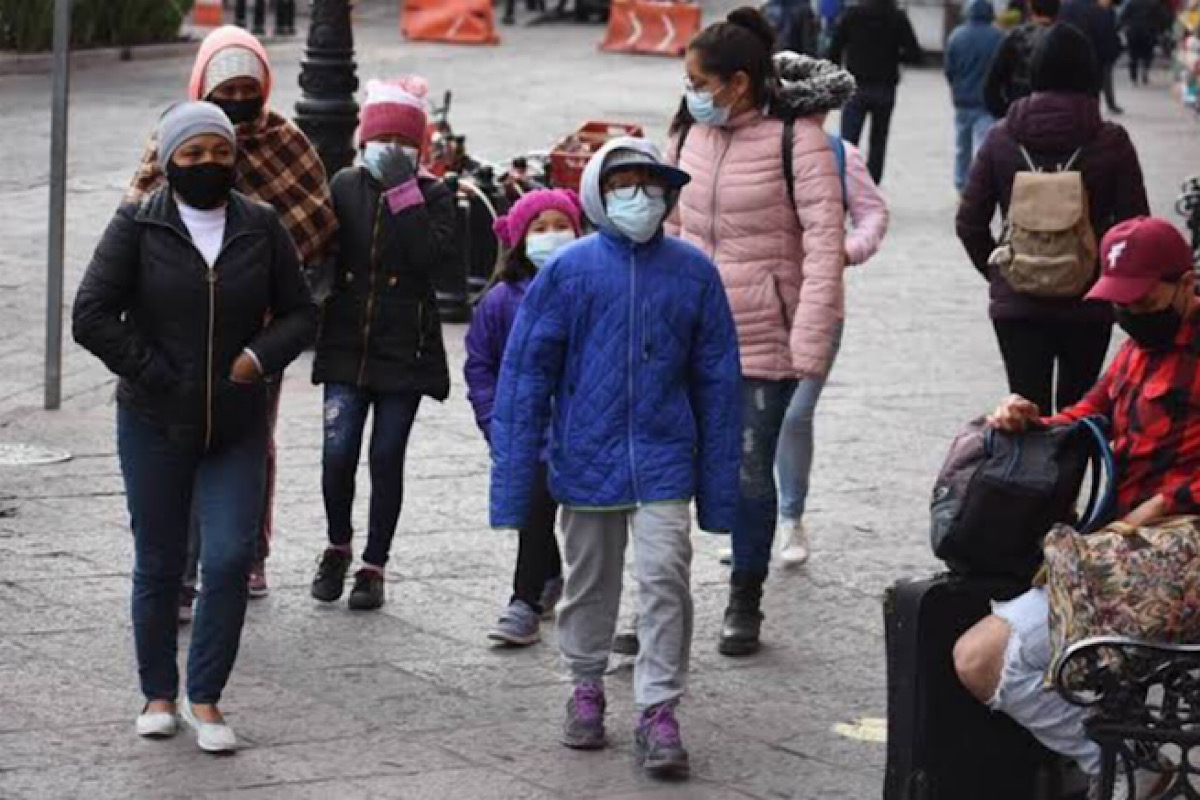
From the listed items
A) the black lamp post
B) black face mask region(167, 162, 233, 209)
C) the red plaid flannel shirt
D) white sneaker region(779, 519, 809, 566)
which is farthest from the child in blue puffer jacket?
the black lamp post

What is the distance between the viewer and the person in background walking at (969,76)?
2186cm

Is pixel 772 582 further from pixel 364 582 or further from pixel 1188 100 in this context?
pixel 1188 100

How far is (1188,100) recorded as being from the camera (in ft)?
104

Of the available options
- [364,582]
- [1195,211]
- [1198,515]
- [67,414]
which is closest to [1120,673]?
[1198,515]

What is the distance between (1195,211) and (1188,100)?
19.0 metres

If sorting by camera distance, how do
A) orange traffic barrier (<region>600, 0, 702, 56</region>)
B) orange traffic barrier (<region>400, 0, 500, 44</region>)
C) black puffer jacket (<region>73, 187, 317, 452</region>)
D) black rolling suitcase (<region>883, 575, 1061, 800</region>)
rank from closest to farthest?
black rolling suitcase (<region>883, 575, 1061, 800</region>) < black puffer jacket (<region>73, 187, 317, 452</region>) < orange traffic barrier (<region>400, 0, 500, 44</region>) < orange traffic barrier (<region>600, 0, 702, 56</region>)

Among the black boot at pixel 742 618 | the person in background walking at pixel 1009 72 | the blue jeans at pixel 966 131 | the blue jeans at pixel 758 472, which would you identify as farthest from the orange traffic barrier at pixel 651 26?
the black boot at pixel 742 618

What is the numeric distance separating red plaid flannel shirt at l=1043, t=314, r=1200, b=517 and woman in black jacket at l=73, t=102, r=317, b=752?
6.99 feet

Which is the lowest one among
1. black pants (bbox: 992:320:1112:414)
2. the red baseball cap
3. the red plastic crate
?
the red plastic crate

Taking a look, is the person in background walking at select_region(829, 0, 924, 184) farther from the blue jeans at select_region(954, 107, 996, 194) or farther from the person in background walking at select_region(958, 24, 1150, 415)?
the person in background walking at select_region(958, 24, 1150, 415)

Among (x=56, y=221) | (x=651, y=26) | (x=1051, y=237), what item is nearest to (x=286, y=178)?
(x=1051, y=237)

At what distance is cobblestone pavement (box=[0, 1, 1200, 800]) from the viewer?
715cm

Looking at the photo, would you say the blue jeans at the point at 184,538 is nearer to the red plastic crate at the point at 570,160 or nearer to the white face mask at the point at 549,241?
the white face mask at the point at 549,241

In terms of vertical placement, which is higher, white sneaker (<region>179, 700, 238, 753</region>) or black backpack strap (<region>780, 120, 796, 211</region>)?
black backpack strap (<region>780, 120, 796, 211</region>)
